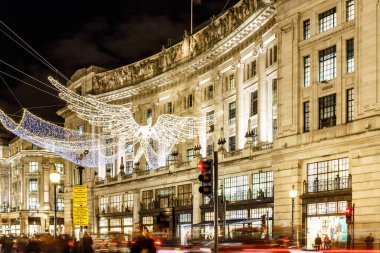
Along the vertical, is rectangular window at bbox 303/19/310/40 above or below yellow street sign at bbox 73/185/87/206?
above

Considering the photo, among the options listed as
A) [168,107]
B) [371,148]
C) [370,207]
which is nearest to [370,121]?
[371,148]

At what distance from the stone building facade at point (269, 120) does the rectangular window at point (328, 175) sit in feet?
0.25

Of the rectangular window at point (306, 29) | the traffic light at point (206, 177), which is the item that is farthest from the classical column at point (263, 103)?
the traffic light at point (206, 177)

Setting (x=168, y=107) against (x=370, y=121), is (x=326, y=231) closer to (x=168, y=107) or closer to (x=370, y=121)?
(x=370, y=121)

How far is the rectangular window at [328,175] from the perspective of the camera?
38688mm

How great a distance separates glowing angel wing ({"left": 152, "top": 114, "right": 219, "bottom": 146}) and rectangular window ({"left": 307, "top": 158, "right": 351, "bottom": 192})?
764 inches

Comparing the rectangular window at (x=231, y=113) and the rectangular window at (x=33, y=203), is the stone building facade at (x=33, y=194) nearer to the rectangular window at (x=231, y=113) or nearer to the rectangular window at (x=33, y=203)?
the rectangular window at (x=33, y=203)

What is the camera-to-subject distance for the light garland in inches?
2416

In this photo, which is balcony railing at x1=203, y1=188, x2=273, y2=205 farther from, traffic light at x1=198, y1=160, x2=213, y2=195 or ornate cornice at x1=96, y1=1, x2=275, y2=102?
traffic light at x1=198, y1=160, x2=213, y2=195

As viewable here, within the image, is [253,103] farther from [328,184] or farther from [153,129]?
[153,129]

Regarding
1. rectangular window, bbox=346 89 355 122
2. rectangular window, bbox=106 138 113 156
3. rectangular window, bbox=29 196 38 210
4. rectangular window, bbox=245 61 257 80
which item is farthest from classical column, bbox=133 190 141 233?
rectangular window, bbox=29 196 38 210

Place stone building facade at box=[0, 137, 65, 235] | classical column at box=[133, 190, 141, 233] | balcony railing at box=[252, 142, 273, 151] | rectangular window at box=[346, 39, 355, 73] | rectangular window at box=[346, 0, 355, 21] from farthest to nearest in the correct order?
stone building facade at box=[0, 137, 65, 235]
classical column at box=[133, 190, 141, 233]
balcony railing at box=[252, 142, 273, 151]
rectangular window at box=[346, 39, 355, 73]
rectangular window at box=[346, 0, 355, 21]

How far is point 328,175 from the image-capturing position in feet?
132

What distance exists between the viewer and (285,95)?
4344cm
